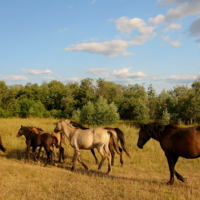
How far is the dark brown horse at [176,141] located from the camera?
210 inches

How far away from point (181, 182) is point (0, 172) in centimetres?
590

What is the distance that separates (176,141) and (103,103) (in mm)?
27952

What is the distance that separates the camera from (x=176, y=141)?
5.63 metres

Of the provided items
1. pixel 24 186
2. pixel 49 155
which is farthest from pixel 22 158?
pixel 24 186

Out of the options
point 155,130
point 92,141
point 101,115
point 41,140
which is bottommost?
point 101,115

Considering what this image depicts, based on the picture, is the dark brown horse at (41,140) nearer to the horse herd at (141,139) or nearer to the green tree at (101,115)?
the horse herd at (141,139)

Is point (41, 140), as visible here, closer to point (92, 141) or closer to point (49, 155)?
point (49, 155)

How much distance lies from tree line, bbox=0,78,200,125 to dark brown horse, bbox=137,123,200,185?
26.0m

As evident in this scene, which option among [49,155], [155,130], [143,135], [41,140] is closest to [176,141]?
[155,130]

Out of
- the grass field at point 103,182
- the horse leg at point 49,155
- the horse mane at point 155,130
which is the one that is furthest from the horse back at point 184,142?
the horse leg at point 49,155

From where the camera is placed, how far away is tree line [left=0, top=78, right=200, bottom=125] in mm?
32844

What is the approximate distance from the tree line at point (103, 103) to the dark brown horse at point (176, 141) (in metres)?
26.0

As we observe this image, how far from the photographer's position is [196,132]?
5328 mm

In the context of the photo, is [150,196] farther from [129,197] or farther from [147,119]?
[147,119]
